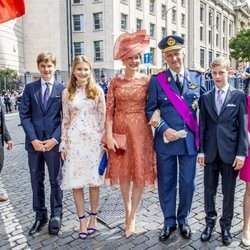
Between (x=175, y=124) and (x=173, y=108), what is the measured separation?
171 millimetres

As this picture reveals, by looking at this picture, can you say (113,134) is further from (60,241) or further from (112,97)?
(60,241)

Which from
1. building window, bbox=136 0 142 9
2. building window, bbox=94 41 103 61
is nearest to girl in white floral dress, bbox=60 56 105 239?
building window, bbox=94 41 103 61

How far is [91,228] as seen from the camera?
408 centimetres

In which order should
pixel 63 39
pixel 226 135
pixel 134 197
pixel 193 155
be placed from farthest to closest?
pixel 63 39 → pixel 134 197 → pixel 193 155 → pixel 226 135

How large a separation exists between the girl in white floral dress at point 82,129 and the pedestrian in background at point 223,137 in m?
1.15

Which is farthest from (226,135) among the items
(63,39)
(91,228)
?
(63,39)

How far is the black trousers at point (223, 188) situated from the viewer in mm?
3666

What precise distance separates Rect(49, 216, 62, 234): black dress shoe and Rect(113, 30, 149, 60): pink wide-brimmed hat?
2010 millimetres

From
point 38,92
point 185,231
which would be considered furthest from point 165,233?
point 38,92

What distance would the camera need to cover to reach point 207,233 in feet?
12.3

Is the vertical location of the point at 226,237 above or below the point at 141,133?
below

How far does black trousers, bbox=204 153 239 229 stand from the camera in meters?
3.67

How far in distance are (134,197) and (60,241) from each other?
953mm

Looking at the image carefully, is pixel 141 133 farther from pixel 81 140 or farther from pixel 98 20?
pixel 98 20
